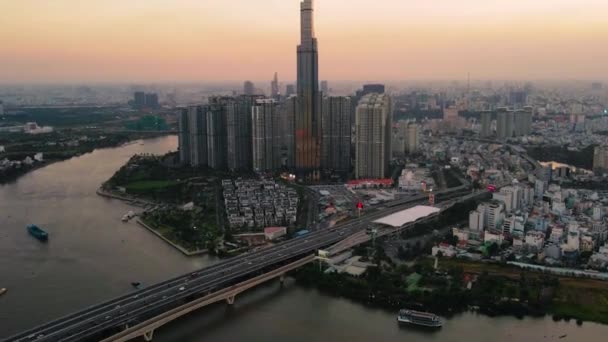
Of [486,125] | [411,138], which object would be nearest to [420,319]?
[411,138]

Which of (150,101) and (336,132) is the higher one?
(150,101)

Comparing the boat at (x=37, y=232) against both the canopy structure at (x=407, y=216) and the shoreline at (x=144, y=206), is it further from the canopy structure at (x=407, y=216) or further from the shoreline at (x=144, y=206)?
the canopy structure at (x=407, y=216)

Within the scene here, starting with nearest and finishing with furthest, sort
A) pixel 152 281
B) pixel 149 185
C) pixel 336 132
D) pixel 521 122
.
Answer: pixel 152 281
pixel 149 185
pixel 336 132
pixel 521 122

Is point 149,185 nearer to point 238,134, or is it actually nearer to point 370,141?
point 238,134

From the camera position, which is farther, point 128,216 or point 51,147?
point 51,147

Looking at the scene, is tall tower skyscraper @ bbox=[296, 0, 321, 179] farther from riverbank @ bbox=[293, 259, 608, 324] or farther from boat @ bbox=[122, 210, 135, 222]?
riverbank @ bbox=[293, 259, 608, 324]

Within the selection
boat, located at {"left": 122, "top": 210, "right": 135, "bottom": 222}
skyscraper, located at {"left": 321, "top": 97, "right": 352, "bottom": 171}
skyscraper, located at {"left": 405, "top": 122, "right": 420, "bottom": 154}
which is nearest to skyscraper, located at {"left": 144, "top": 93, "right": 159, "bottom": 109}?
skyscraper, located at {"left": 405, "top": 122, "right": 420, "bottom": 154}

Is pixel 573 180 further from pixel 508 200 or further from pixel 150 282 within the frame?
pixel 150 282
